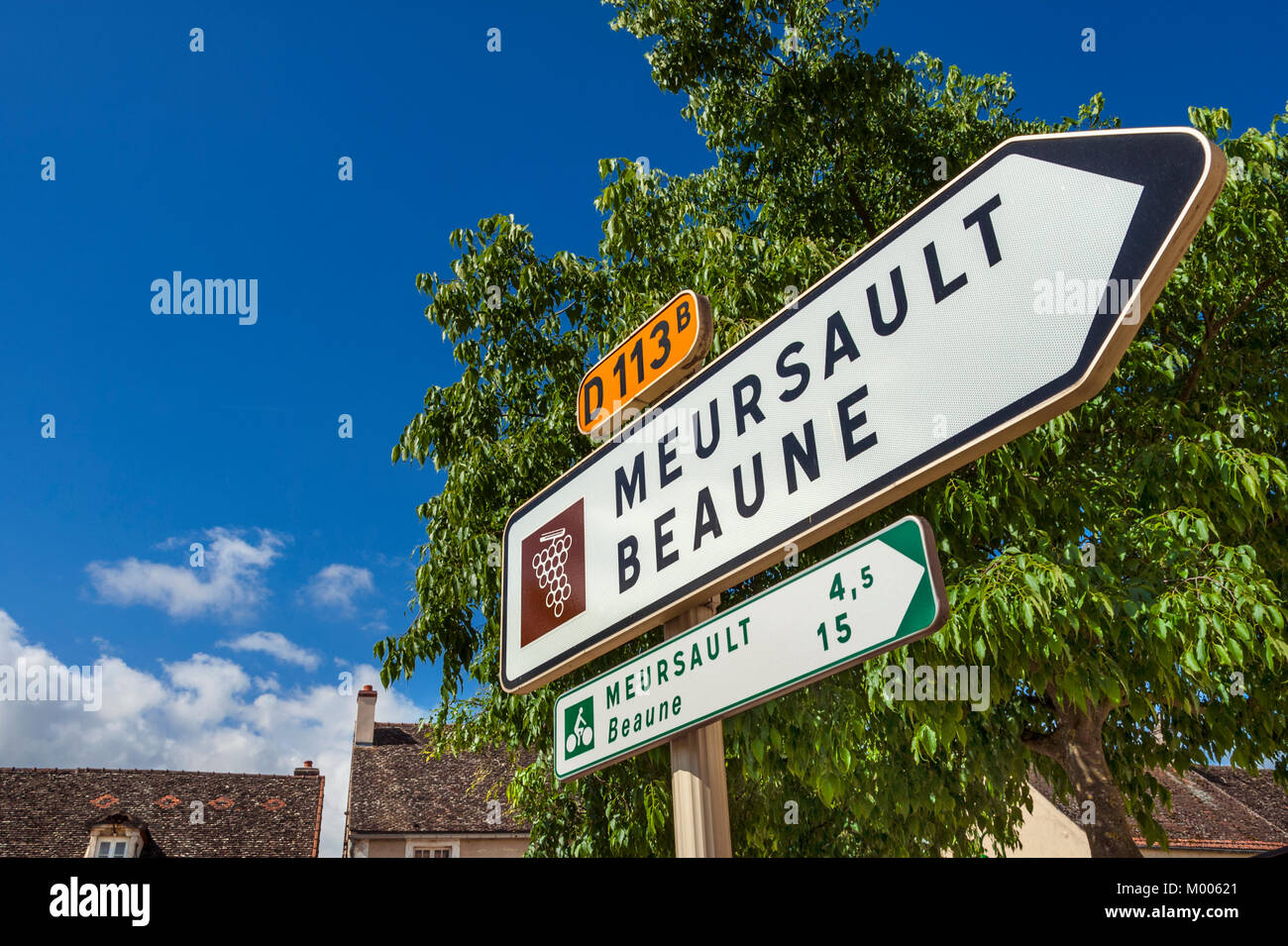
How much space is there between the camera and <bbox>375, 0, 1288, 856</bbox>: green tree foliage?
5922 millimetres

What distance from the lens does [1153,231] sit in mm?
1529

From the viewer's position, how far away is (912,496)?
6945 mm

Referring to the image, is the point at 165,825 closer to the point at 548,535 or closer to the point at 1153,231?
the point at 548,535

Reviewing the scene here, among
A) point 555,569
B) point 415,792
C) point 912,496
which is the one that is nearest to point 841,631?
point 555,569

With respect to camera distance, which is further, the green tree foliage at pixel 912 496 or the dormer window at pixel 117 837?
the dormer window at pixel 117 837

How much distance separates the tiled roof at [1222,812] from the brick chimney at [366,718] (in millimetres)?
20404

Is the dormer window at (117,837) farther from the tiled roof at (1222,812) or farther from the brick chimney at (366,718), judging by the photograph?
the tiled roof at (1222,812)

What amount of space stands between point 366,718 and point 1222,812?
87.6 feet

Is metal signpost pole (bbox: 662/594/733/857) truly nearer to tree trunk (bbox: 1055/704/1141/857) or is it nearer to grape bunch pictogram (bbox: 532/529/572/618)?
grape bunch pictogram (bbox: 532/529/572/618)

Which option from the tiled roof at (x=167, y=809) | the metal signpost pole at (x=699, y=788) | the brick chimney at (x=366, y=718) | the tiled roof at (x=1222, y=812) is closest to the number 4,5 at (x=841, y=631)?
the metal signpost pole at (x=699, y=788)

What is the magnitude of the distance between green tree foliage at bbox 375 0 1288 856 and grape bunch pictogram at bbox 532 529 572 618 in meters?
3.08

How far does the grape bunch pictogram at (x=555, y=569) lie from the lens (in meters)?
2.80

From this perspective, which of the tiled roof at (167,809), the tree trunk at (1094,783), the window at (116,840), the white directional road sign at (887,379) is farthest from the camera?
the tiled roof at (167,809)

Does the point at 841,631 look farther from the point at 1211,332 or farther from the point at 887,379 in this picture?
the point at 1211,332
